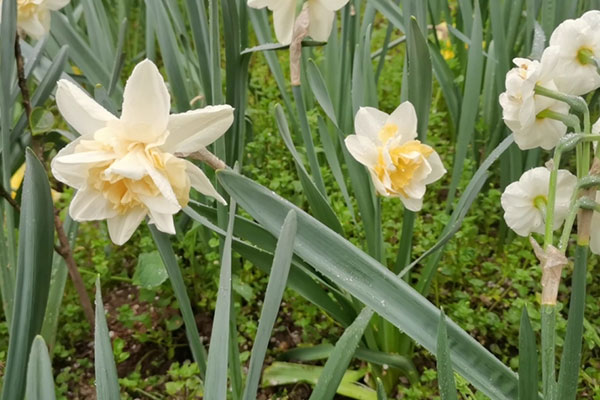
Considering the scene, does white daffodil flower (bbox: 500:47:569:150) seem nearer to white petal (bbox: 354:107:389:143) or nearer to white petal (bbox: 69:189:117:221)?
white petal (bbox: 354:107:389:143)

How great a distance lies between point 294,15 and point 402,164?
30cm

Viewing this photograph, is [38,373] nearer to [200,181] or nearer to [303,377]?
[200,181]

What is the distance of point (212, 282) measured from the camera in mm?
1407

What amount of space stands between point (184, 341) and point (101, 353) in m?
0.75

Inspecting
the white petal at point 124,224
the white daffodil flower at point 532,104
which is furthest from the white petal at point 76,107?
the white daffodil flower at point 532,104

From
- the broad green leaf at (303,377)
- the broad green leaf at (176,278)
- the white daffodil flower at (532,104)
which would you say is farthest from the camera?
the broad green leaf at (303,377)

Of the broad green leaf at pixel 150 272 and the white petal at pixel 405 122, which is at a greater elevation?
the white petal at pixel 405 122

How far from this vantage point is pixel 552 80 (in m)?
0.73

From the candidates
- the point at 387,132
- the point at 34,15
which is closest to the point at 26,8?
the point at 34,15

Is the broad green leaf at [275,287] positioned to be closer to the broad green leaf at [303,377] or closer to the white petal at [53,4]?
the broad green leaf at [303,377]

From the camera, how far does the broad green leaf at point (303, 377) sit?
116 centimetres

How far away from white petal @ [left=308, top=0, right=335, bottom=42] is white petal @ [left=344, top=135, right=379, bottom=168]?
180mm

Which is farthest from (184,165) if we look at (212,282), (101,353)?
(212,282)

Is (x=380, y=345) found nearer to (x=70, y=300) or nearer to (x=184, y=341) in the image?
(x=184, y=341)
